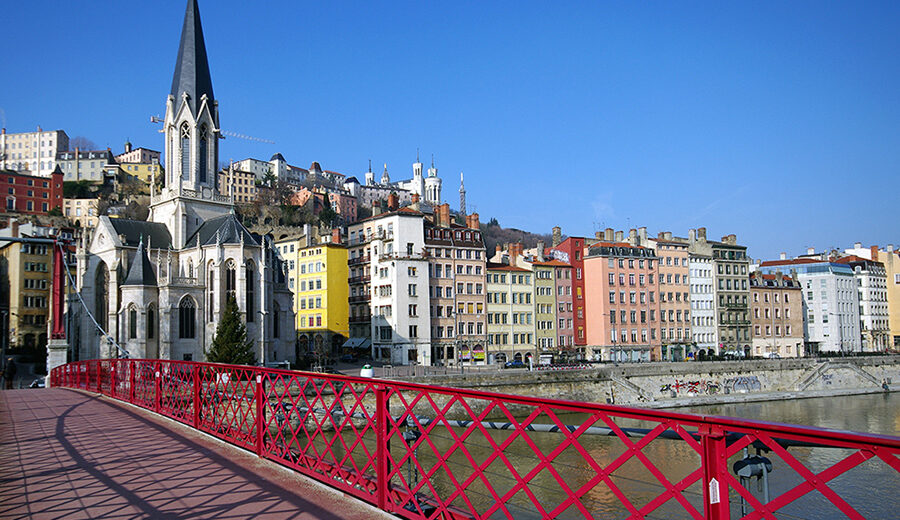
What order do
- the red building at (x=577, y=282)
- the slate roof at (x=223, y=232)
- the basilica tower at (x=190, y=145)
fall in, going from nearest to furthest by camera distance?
the slate roof at (x=223, y=232), the basilica tower at (x=190, y=145), the red building at (x=577, y=282)

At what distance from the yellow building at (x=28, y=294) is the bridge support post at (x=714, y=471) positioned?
8410 centimetres

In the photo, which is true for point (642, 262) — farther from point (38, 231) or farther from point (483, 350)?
point (38, 231)

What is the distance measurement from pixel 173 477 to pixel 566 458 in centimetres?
2374

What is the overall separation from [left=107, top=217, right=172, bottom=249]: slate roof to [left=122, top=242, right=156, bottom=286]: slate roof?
131 centimetres

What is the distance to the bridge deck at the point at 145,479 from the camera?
8.55m

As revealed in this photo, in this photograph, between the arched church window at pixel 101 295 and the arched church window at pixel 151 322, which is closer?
the arched church window at pixel 151 322

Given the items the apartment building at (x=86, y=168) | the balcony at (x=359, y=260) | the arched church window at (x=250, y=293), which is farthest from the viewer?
the apartment building at (x=86, y=168)

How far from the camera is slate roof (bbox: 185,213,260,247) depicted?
180ft

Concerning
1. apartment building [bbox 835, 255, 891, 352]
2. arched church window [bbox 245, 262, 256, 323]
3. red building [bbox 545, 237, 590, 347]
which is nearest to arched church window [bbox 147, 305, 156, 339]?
arched church window [bbox 245, 262, 256, 323]

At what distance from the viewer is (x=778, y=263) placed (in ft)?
330

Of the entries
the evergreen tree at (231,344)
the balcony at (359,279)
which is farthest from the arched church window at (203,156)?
the balcony at (359,279)

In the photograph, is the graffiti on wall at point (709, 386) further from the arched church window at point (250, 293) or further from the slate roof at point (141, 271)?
the slate roof at point (141, 271)

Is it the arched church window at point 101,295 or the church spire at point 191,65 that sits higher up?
the church spire at point 191,65

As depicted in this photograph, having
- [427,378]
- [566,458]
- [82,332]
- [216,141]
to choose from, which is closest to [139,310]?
[82,332]
